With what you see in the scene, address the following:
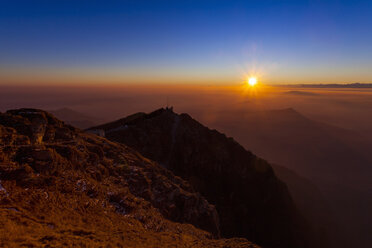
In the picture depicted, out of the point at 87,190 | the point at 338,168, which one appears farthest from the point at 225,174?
the point at 338,168

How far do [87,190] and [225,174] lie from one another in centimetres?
3661

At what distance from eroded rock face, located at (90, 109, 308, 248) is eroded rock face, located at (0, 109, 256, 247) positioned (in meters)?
18.6

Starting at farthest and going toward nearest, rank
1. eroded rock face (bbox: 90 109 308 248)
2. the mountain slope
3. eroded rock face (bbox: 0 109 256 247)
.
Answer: the mountain slope < eroded rock face (bbox: 90 109 308 248) < eroded rock face (bbox: 0 109 256 247)

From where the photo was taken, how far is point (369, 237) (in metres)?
66.6

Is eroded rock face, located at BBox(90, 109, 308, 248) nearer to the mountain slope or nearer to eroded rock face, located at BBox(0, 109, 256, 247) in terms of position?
eroded rock face, located at BBox(0, 109, 256, 247)

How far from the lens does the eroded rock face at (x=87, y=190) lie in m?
11.6

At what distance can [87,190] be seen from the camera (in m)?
14.9

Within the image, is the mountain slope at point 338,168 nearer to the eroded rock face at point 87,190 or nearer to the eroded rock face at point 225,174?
the eroded rock face at point 225,174

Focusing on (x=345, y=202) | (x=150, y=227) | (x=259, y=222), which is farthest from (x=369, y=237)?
(x=150, y=227)

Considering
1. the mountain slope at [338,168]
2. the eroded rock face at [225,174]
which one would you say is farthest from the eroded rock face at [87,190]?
the mountain slope at [338,168]

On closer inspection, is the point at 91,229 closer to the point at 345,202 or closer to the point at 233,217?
the point at 233,217

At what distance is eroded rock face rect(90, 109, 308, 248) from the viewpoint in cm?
4075

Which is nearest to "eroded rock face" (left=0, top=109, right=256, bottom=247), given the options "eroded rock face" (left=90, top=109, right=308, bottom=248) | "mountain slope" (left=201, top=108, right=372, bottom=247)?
"eroded rock face" (left=90, top=109, right=308, bottom=248)

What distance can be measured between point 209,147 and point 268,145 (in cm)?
14918
